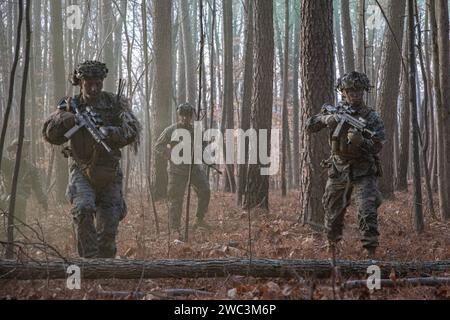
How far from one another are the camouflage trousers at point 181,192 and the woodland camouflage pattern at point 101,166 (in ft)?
9.95

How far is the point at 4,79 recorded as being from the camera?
61.1ft

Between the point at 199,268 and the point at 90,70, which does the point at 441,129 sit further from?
the point at 90,70

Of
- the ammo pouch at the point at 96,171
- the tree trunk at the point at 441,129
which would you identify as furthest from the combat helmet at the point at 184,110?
the tree trunk at the point at 441,129

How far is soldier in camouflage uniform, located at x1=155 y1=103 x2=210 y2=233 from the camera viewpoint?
29.3 ft

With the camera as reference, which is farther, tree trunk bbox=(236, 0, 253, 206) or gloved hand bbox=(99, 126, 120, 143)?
tree trunk bbox=(236, 0, 253, 206)

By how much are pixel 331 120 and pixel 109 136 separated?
107 inches

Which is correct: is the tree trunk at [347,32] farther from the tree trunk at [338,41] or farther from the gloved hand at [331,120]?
the gloved hand at [331,120]

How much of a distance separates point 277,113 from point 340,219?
27.5 metres

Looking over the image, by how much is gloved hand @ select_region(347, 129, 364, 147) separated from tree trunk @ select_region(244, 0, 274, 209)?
4.05 m

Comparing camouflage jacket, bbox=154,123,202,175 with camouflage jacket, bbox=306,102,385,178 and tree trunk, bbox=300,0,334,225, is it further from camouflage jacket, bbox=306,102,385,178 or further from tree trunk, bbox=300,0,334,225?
camouflage jacket, bbox=306,102,385,178

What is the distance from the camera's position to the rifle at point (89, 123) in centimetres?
549

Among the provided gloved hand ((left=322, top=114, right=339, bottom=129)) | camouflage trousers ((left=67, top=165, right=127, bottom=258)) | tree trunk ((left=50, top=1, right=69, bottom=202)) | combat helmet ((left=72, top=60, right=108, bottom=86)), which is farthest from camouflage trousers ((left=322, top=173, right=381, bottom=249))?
tree trunk ((left=50, top=1, right=69, bottom=202))

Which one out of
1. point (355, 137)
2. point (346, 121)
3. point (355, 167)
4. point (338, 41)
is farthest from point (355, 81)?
point (338, 41)
